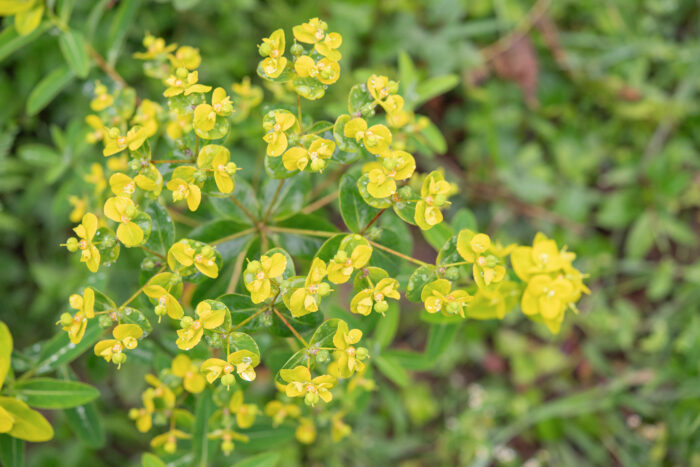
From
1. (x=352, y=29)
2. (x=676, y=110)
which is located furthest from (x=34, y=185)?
(x=676, y=110)

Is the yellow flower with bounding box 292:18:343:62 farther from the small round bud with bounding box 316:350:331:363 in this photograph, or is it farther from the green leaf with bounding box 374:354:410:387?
the green leaf with bounding box 374:354:410:387

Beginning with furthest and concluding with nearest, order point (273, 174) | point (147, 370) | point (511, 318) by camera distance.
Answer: point (511, 318)
point (147, 370)
point (273, 174)

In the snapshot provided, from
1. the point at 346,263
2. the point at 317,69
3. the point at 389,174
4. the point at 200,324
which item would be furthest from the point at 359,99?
the point at 200,324

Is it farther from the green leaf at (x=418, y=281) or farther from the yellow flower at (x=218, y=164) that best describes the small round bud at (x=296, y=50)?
the green leaf at (x=418, y=281)

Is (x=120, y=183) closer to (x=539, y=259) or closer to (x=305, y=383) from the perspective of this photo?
(x=305, y=383)

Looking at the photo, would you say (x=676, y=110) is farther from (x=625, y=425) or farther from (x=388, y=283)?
(x=388, y=283)

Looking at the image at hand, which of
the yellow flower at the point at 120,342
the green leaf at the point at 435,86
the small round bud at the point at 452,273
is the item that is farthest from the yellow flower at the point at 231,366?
the green leaf at the point at 435,86
